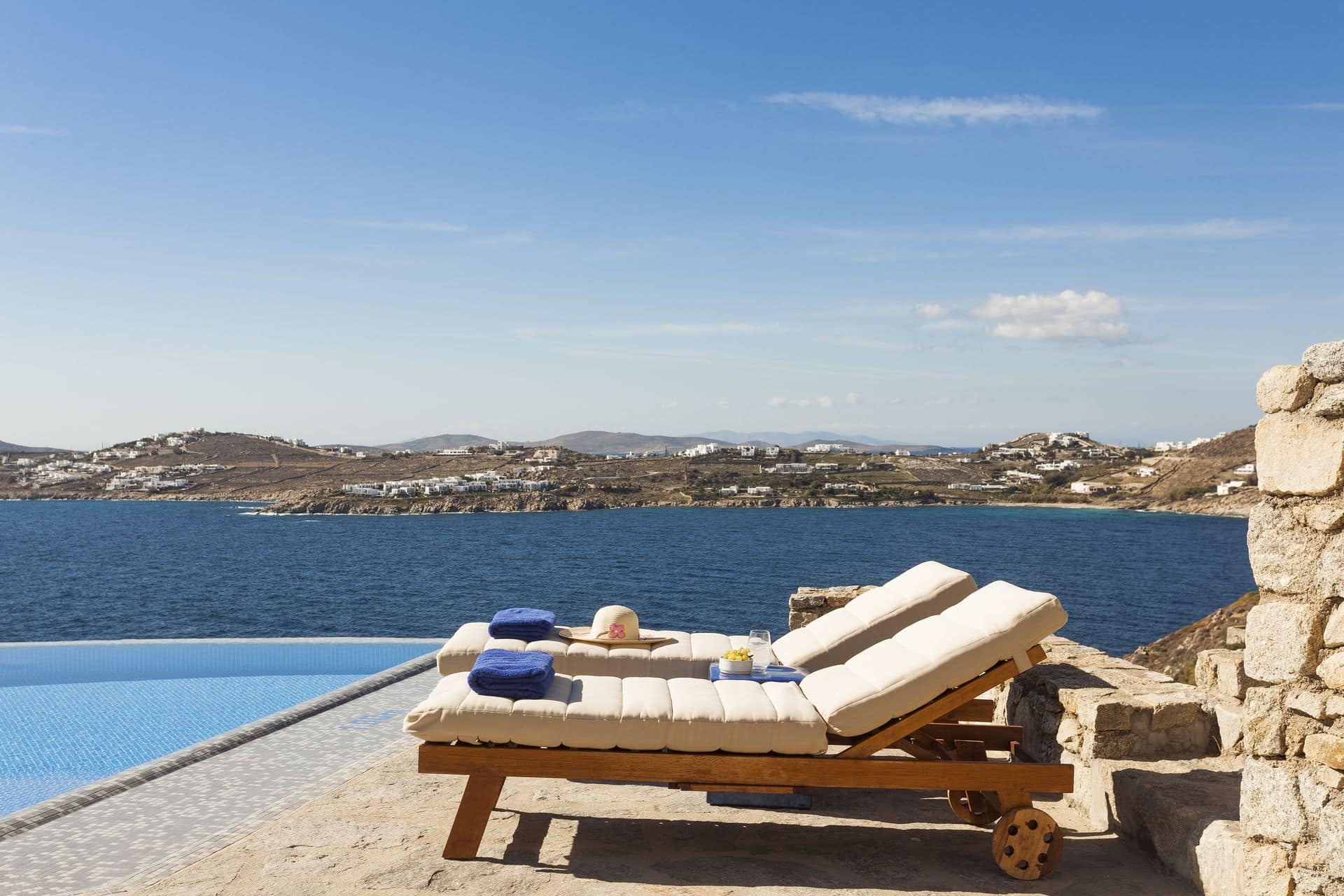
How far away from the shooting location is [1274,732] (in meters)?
2.80

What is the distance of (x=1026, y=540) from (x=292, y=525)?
5193 cm

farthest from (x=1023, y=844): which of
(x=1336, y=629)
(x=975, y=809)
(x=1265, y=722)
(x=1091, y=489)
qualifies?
(x=1091, y=489)

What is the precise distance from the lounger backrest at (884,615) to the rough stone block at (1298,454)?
2.08 meters

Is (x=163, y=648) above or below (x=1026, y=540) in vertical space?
above

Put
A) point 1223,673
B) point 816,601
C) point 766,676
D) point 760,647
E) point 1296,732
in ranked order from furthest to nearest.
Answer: point 816,601 → point 1223,673 → point 760,647 → point 766,676 → point 1296,732

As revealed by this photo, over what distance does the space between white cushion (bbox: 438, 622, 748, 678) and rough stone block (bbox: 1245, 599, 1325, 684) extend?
2919 millimetres

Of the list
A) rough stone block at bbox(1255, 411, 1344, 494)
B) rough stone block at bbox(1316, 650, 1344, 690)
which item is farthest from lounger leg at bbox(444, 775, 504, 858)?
rough stone block at bbox(1255, 411, 1344, 494)

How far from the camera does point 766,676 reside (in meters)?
4.64

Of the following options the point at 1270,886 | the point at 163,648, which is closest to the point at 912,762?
the point at 1270,886

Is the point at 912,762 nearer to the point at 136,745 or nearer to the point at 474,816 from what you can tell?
the point at 474,816

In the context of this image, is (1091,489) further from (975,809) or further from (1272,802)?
(1272,802)

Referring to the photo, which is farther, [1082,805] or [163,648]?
[163,648]

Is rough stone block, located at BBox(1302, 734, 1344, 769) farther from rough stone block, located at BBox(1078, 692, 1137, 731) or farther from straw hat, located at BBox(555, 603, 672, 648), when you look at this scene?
straw hat, located at BBox(555, 603, 672, 648)

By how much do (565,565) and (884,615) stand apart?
44407 millimetres
